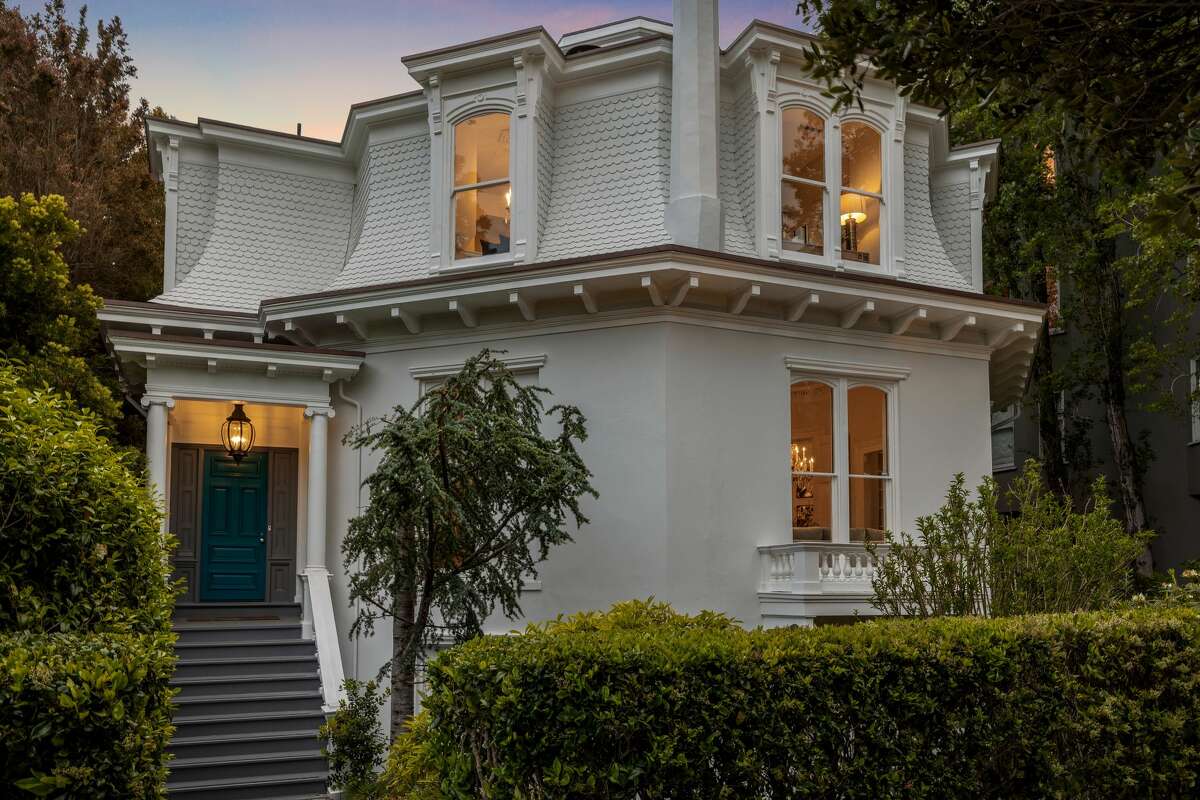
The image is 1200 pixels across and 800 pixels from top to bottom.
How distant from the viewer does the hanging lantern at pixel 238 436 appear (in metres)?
14.2

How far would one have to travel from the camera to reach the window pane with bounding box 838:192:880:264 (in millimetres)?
14117

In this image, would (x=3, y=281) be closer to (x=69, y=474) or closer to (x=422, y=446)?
(x=422, y=446)

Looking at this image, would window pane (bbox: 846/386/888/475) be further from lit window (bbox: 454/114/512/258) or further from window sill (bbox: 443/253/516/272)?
lit window (bbox: 454/114/512/258)

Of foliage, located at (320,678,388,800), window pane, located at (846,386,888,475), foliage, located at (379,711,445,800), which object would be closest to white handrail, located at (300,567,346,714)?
foliage, located at (320,678,388,800)

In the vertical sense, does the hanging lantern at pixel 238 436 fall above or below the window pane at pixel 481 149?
below

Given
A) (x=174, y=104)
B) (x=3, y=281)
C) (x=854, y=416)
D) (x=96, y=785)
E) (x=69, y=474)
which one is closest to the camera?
(x=96, y=785)

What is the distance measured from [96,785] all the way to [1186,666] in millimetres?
6354

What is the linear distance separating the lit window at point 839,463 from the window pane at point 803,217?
1890 mm

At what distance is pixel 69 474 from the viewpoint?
6.65m

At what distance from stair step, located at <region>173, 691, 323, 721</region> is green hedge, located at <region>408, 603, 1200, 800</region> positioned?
5940 millimetres

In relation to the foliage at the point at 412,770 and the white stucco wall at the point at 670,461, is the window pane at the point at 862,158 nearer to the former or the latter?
the white stucco wall at the point at 670,461

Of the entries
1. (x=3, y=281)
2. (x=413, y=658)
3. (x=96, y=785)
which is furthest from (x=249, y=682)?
(x=3, y=281)

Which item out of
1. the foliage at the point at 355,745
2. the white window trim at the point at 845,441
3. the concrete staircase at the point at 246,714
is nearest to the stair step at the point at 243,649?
the concrete staircase at the point at 246,714

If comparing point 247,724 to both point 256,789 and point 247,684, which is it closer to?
point 247,684
